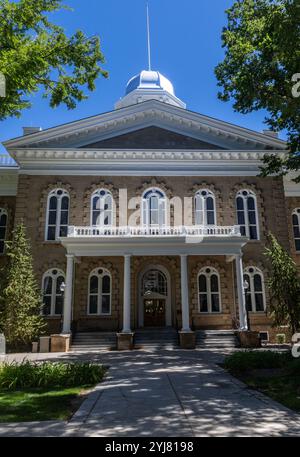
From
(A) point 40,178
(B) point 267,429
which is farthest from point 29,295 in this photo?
(B) point 267,429

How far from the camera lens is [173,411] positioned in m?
6.70

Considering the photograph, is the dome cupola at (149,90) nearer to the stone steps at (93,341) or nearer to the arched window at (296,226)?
the arched window at (296,226)

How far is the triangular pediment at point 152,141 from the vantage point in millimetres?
23828

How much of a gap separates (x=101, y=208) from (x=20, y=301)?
7.47m

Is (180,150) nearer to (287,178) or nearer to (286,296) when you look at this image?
(287,178)

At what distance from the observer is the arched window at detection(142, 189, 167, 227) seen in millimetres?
22844

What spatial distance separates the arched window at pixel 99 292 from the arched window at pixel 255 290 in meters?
8.13

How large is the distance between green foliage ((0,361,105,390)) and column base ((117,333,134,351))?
784cm

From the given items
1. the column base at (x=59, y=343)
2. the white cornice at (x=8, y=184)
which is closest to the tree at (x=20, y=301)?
the column base at (x=59, y=343)

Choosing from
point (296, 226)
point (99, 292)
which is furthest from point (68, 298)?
point (296, 226)

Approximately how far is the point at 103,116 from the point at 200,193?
7860 mm

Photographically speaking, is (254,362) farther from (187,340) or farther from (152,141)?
(152,141)

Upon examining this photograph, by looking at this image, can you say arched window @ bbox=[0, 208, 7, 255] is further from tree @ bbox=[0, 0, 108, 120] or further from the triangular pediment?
tree @ bbox=[0, 0, 108, 120]

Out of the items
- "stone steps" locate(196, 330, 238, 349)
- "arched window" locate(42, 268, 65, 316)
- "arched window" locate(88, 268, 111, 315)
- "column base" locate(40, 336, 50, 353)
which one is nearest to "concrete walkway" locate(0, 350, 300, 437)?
"stone steps" locate(196, 330, 238, 349)
